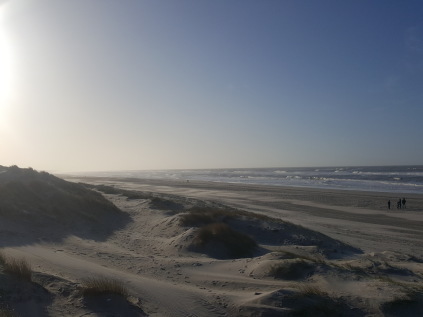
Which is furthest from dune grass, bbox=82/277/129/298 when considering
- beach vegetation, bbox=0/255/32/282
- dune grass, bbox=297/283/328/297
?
dune grass, bbox=297/283/328/297

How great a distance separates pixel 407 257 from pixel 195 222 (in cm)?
957

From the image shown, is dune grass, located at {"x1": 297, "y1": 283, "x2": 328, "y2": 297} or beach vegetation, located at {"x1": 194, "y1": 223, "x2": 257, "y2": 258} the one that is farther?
beach vegetation, located at {"x1": 194, "y1": 223, "x2": 257, "y2": 258}

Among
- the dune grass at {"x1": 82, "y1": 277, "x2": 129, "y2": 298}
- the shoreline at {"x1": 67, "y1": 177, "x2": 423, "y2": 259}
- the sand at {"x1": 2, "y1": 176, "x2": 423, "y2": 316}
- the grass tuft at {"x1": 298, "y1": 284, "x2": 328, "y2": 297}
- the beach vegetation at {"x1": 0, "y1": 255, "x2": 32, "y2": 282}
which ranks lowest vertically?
the shoreline at {"x1": 67, "y1": 177, "x2": 423, "y2": 259}

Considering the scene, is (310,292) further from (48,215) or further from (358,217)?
(358,217)

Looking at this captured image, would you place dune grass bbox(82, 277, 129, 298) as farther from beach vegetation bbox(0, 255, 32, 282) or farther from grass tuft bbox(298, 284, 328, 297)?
grass tuft bbox(298, 284, 328, 297)

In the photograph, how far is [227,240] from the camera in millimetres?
14508

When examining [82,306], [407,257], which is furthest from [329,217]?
[82,306]

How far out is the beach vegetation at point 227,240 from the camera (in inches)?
552

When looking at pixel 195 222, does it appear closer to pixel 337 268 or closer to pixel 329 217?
pixel 337 268

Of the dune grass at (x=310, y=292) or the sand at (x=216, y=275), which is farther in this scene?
the dune grass at (x=310, y=292)

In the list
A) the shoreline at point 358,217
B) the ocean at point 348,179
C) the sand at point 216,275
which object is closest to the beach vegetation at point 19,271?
the sand at point 216,275

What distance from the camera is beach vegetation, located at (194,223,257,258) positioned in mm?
14023

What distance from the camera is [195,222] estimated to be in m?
17.9

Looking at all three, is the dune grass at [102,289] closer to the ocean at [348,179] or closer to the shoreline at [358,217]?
the shoreline at [358,217]
